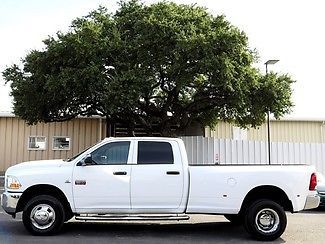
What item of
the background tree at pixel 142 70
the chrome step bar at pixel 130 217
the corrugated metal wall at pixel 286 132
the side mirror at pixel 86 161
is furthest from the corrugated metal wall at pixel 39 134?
the chrome step bar at pixel 130 217

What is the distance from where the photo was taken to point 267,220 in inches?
310

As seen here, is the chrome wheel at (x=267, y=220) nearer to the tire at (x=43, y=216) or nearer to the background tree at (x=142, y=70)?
the tire at (x=43, y=216)

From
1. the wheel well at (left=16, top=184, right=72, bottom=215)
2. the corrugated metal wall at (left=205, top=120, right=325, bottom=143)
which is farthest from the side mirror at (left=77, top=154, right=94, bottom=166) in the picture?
the corrugated metal wall at (left=205, top=120, right=325, bottom=143)

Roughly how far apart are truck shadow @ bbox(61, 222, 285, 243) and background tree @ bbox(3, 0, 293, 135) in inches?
277

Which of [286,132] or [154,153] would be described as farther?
[286,132]

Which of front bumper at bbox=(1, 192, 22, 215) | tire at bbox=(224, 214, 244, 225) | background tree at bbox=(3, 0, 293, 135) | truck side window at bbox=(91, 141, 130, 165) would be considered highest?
background tree at bbox=(3, 0, 293, 135)

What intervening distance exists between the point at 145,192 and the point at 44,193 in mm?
2057

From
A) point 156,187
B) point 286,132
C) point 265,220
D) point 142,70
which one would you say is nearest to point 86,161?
point 156,187

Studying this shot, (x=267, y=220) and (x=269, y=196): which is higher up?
(x=269, y=196)

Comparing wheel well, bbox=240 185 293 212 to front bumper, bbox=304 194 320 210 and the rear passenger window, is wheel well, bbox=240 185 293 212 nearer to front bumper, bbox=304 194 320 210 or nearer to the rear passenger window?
front bumper, bbox=304 194 320 210

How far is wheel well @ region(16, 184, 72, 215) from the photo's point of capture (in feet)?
26.0

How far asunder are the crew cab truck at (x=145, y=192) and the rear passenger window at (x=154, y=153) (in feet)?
0.27

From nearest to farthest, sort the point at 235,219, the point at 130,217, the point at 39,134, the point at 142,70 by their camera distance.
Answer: the point at 130,217 → the point at 235,219 → the point at 142,70 → the point at 39,134

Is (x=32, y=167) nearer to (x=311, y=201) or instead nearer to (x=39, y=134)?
(x=311, y=201)
